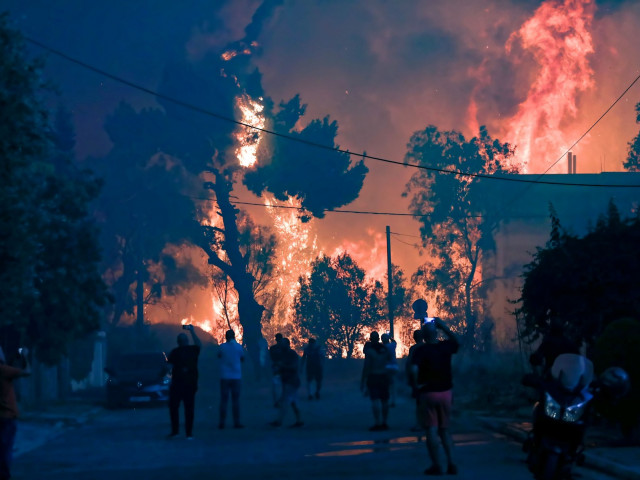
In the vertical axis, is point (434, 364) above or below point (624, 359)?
below

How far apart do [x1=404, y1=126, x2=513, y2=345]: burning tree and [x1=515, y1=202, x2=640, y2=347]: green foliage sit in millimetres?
55219

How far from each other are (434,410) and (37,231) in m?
11.6

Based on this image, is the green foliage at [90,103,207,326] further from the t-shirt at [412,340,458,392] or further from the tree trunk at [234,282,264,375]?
the t-shirt at [412,340,458,392]

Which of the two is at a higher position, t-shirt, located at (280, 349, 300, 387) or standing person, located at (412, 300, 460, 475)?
t-shirt, located at (280, 349, 300, 387)

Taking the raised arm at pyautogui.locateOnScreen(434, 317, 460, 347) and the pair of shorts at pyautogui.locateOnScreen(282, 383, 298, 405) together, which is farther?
the pair of shorts at pyautogui.locateOnScreen(282, 383, 298, 405)

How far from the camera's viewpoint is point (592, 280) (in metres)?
17.5

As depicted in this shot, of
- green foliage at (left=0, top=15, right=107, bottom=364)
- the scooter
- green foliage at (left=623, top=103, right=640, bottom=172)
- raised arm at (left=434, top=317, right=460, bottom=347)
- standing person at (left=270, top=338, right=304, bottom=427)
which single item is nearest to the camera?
the scooter

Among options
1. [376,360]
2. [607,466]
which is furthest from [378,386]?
[607,466]

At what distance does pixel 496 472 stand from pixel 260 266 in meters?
60.2

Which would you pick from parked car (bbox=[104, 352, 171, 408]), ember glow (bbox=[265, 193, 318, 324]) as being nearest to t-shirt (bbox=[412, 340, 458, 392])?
parked car (bbox=[104, 352, 171, 408])

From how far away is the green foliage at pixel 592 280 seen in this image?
56.9 feet

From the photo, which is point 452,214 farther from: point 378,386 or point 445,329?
point 445,329

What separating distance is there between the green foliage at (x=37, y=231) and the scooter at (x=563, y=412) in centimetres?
1172

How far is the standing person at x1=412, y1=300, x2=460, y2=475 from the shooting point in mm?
11602
